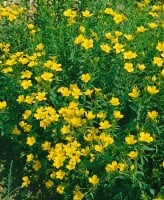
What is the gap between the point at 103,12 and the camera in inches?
186

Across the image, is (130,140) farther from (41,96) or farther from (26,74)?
(26,74)

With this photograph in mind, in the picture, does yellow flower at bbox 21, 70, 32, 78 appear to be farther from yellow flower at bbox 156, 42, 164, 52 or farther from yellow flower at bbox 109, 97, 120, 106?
yellow flower at bbox 156, 42, 164, 52

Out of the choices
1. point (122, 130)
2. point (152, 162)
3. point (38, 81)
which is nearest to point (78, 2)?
point (38, 81)

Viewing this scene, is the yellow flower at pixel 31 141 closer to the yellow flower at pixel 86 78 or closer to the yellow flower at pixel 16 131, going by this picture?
the yellow flower at pixel 16 131

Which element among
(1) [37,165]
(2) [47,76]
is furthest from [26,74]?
(1) [37,165]

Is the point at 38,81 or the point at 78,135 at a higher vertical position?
the point at 38,81

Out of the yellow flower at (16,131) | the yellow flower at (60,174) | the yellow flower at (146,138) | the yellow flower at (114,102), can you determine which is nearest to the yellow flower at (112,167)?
the yellow flower at (146,138)

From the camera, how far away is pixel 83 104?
4176 mm

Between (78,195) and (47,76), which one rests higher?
(47,76)

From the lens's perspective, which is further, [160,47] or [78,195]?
[160,47]

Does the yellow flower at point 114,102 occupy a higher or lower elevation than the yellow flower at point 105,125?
higher

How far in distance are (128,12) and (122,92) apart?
0.95 m

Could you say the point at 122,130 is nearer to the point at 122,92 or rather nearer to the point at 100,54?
the point at 122,92

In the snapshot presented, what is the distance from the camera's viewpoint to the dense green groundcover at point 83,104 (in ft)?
12.6
